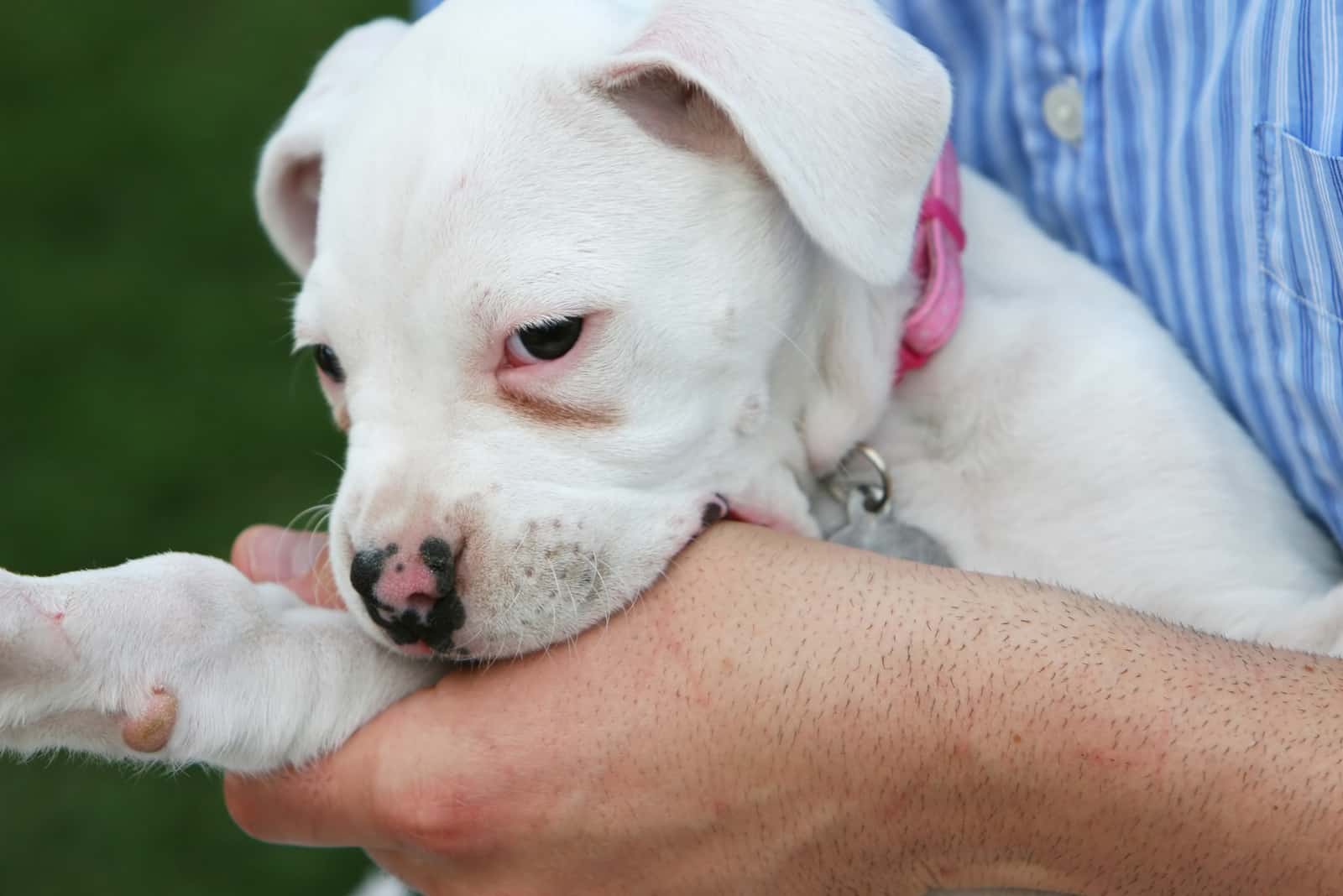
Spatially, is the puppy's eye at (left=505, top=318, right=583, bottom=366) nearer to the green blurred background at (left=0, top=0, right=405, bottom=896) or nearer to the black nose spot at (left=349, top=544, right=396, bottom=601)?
the black nose spot at (left=349, top=544, right=396, bottom=601)

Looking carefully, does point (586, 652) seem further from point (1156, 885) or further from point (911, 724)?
point (1156, 885)

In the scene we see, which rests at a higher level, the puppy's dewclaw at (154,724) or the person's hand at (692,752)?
the puppy's dewclaw at (154,724)

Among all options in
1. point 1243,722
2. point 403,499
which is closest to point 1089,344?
point 1243,722

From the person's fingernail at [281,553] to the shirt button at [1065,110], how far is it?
5.96 feet

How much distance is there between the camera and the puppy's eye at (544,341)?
233 centimetres

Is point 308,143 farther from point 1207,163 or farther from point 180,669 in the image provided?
point 1207,163

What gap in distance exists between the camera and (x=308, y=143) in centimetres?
294

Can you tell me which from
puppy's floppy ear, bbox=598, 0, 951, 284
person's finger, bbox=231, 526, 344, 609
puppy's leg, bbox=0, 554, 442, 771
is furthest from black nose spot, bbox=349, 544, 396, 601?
puppy's floppy ear, bbox=598, 0, 951, 284

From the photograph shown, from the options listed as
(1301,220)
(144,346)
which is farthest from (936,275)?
(144,346)

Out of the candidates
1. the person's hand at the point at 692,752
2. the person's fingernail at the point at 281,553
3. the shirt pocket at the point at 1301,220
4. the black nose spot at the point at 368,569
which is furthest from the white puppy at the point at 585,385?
the person's fingernail at the point at 281,553

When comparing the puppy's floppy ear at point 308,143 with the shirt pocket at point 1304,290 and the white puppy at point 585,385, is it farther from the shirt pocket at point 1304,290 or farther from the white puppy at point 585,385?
the shirt pocket at point 1304,290

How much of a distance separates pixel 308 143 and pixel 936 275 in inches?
52.3

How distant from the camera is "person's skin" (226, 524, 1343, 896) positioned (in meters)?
2.22

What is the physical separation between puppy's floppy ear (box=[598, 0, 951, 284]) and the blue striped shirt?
614 millimetres
